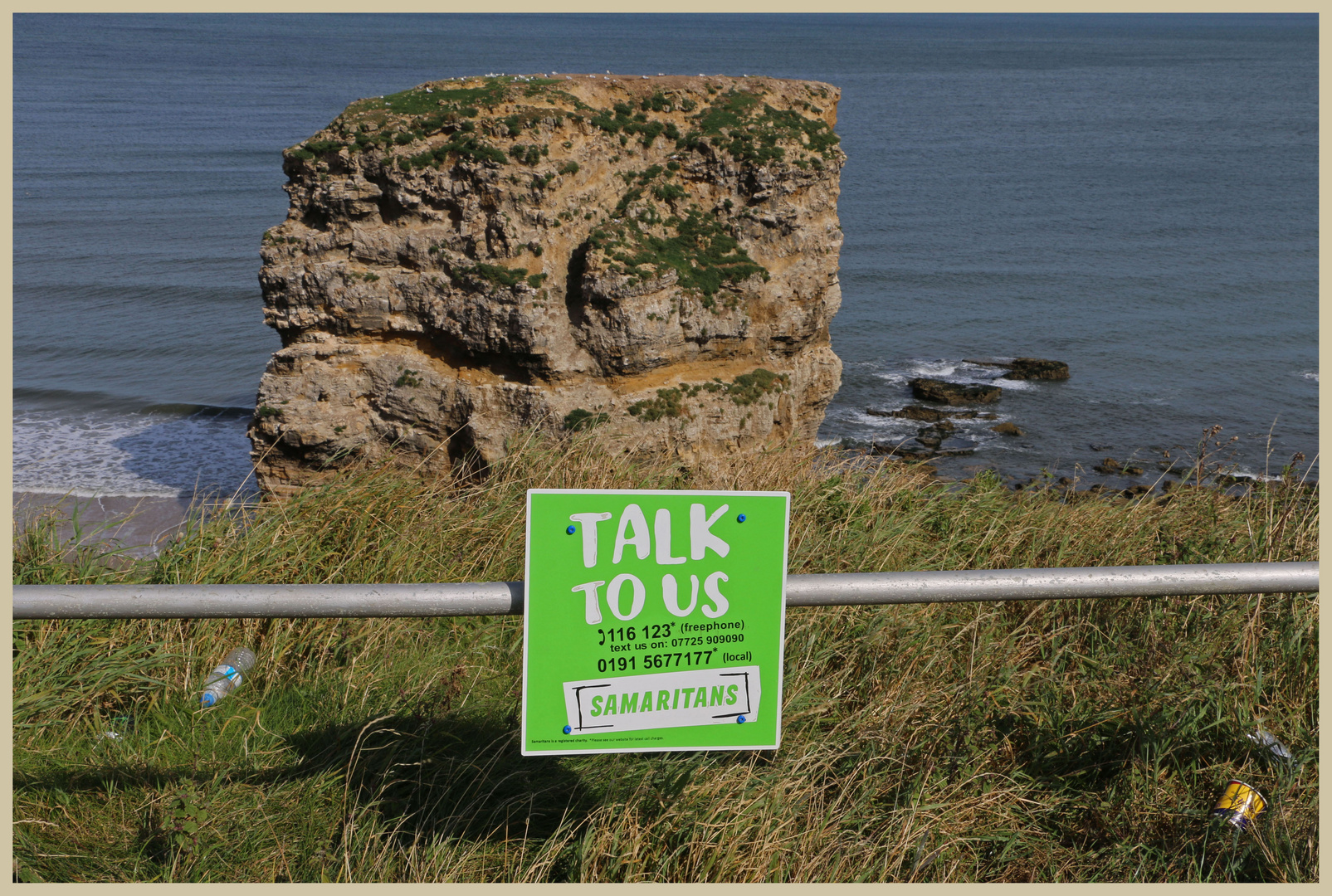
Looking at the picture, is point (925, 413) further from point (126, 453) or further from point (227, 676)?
point (227, 676)

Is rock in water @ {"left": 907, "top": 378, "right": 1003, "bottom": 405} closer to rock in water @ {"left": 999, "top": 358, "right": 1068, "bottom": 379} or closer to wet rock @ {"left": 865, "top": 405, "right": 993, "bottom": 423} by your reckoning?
wet rock @ {"left": 865, "top": 405, "right": 993, "bottom": 423}

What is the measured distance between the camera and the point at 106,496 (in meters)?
12.2

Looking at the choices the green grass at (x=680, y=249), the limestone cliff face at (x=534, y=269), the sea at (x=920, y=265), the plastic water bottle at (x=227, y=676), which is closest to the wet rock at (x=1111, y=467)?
the sea at (x=920, y=265)

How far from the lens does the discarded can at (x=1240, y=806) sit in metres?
2.76

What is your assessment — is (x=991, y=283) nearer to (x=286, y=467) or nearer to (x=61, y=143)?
(x=286, y=467)

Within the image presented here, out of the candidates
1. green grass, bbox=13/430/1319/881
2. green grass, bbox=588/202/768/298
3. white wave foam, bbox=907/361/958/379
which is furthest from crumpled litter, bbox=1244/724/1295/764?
white wave foam, bbox=907/361/958/379

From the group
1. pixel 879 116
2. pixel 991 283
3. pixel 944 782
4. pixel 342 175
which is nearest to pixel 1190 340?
pixel 991 283

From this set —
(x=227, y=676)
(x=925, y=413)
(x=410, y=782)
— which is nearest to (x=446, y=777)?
(x=410, y=782)

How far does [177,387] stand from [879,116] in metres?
47.9

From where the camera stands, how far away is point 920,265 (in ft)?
90.7

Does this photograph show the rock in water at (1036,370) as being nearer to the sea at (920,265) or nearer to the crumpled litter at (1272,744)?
the sea at (920,265)

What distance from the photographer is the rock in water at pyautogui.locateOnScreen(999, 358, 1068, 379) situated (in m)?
19.5

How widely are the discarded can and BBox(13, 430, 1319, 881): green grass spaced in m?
0.06

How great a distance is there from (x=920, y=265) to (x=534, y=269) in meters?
20.5
